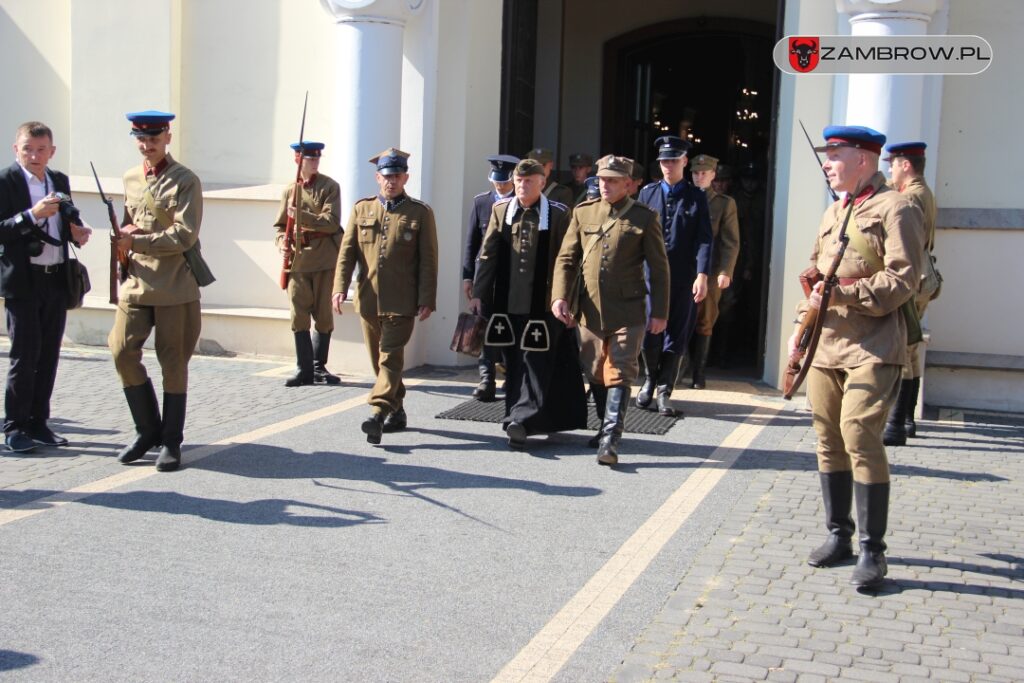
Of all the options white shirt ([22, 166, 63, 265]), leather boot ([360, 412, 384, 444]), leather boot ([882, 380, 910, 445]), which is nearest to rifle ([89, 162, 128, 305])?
white shirt ([22, 166, 63, 265])

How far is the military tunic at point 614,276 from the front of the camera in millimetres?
7266

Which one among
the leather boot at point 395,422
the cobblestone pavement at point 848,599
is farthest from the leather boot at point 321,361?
the cobblestone pavement at point 848,599

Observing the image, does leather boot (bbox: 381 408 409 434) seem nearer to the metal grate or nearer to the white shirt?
the metal grate

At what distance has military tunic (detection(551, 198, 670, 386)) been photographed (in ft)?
23.8

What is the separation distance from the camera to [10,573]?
16.1 ft

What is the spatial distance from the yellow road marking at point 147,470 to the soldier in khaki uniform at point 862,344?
11.9ft

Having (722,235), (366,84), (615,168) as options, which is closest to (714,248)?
(722,235)

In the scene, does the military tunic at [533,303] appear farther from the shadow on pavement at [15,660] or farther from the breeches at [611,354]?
the shadow on pavement at [15,660]

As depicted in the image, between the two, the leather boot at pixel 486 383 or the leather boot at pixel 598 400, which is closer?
the leather boot at pixel 598 400

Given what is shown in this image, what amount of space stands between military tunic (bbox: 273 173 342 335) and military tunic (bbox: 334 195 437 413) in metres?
1.97

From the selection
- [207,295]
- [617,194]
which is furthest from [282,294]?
[617,194]

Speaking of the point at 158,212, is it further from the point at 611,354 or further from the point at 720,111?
the point at 720,111

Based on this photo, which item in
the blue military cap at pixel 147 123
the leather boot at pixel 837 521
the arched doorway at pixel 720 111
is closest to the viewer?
the leather boot at pixel 837 521

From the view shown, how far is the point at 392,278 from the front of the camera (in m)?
7.57
